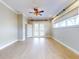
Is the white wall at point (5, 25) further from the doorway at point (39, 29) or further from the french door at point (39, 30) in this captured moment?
the french door at point (39, 30)

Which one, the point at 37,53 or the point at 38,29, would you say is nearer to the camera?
the point at 37,53

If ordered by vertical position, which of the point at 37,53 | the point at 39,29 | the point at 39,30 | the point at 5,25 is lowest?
the point at 37,53

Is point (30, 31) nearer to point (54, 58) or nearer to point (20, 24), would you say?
point (20, 24)

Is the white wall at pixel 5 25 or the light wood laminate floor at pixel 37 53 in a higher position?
the white wall at pixel 5 25

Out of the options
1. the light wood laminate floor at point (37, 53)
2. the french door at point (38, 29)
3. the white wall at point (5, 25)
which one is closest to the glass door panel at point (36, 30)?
the french door at point (38, 29)

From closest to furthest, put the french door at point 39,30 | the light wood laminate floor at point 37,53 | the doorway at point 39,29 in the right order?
the light wood laminate floor at point 37,53 → the doorway at point 39,29 → the french door at point 39,30

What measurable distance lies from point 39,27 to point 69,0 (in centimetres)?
1095

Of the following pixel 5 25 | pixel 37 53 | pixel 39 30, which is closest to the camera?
pixel 37 53

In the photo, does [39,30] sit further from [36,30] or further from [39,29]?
[36,30]

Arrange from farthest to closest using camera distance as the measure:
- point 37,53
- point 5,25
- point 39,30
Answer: point 39,30 → point 5,25 → point 37,53

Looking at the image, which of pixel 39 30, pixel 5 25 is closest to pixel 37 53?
pixel 5 25

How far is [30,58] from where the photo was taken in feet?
14.0

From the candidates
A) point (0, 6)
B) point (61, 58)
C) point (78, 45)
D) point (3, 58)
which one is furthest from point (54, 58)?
point (0, 6)

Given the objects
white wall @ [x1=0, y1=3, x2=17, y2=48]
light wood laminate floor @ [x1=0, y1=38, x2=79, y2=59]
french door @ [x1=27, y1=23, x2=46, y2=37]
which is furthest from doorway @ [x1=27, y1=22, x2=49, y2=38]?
light wood laminate floor @ [x1=0, y1=38, x2=79, y2=59]
